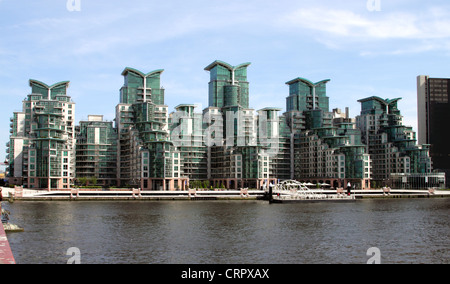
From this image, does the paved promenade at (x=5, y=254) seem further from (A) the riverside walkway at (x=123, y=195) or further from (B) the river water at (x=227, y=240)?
(A) the riverside walkway at (x=123, y=195)

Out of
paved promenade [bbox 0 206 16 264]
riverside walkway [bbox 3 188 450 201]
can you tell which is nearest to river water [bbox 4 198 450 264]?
paved promenade [bbox 0 206 16 264]

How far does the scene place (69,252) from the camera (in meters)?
50.4

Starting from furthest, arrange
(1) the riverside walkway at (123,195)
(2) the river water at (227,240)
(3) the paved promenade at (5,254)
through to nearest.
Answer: (1) the riverside walkway at (123,195)
(2) the river water at (227,240)
(3) the paved promenade at (5,254)

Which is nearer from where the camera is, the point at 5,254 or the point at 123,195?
the point at 5,254

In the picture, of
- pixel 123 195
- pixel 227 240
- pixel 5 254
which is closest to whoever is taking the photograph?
pixel 5 254

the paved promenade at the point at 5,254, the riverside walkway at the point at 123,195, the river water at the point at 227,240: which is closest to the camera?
the paved promenade at the point at 5,254

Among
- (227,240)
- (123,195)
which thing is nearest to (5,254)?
(227,240)

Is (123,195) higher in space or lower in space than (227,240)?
lower

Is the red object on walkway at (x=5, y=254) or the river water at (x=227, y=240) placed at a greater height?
the red object on walkway at (x=5, y=254)

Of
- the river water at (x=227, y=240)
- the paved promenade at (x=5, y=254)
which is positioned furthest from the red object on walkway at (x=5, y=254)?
the river water at (x=227, y=240)

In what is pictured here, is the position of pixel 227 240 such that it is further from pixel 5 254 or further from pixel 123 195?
pixel 123 195

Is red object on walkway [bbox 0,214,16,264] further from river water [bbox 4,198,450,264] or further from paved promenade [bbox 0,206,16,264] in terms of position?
river water [bbox 4,198,450,264]

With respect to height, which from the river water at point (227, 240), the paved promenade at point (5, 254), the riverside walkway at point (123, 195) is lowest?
the riverside walkway at point (123, 195)
